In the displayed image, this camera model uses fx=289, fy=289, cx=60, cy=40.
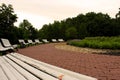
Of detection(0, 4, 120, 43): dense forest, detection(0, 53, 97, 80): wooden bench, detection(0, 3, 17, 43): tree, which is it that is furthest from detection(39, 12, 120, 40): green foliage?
detection(0, 53, 97, 80): wooden bench

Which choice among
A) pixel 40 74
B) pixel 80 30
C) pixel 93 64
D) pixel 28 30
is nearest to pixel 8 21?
pixel 28 30

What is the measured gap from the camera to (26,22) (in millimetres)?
47312

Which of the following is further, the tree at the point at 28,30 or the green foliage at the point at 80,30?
the green foliage at the point at 80,30

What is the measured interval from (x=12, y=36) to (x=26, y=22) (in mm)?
21327

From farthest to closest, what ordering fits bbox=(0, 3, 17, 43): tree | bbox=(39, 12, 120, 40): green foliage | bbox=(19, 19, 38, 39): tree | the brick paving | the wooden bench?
1. bbox=(39, 12, 120, 40): green foliage
2. bbox=(19, 19, 38, 39): tree
3. bbox=(0, 3, 17, 43): tree
4. the brick paving
5. the wooden bench

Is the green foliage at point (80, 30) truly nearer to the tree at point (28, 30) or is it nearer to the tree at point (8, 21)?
the tree at point (28, 30)

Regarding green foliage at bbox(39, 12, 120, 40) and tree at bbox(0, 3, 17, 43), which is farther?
green foliage at bbox(39, 12, 120, 40)

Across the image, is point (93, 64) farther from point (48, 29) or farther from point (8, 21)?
point (48, 29)

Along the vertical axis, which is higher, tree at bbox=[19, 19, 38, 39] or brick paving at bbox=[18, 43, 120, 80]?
tree at bbox=[19, 19, 38, 39]

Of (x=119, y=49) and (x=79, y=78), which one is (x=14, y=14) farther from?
(x=79, y=78)

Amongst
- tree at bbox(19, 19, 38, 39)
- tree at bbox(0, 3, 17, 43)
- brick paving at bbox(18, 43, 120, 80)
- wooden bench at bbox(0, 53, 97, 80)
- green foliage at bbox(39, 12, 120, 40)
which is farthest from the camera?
green foliage at bbox(39, 12, 120, 40)

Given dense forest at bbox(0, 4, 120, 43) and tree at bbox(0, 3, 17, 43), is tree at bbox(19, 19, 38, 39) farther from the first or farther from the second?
tree at bbox(0, 3, 17, 43)

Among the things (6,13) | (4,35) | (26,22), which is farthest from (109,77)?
(26,22)

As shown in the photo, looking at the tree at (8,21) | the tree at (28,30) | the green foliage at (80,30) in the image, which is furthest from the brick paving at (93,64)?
the green foliage at (80,30)
